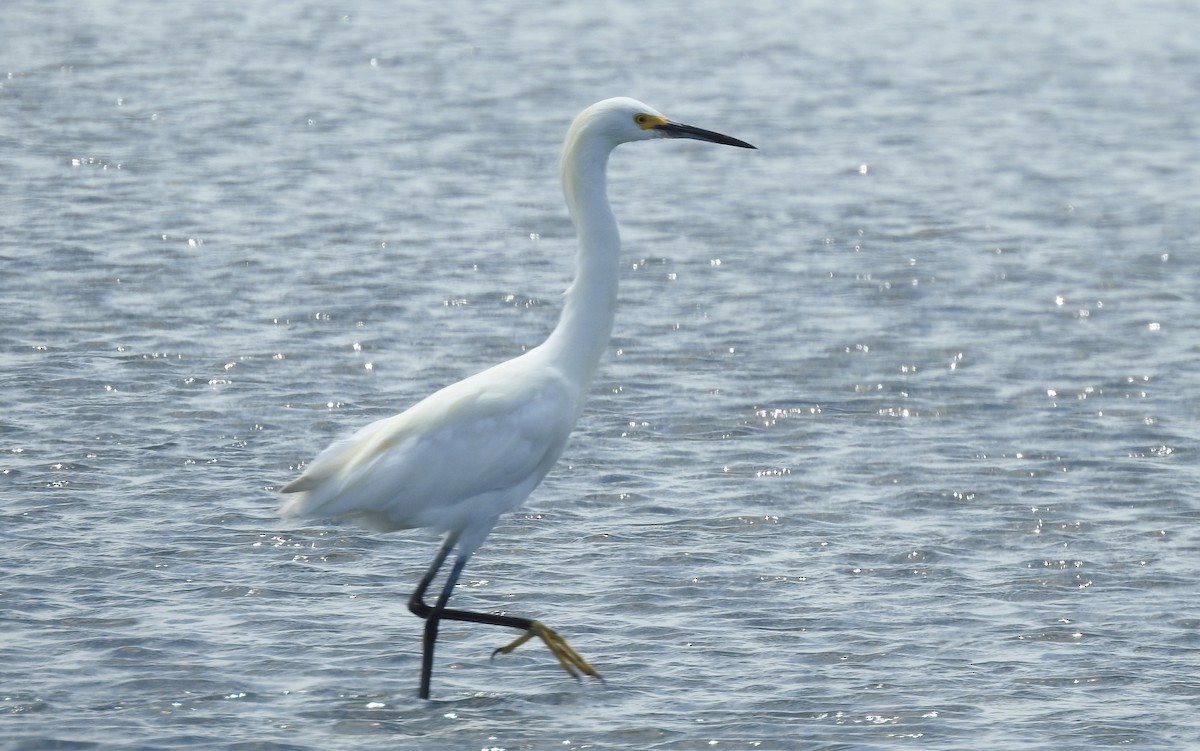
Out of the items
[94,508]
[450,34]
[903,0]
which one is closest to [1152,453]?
[94,508]

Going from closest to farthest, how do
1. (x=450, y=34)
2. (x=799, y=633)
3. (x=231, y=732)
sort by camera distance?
1. (x=231, y=732)
2. (x=799, y=633)
3. (x=450, y=34)

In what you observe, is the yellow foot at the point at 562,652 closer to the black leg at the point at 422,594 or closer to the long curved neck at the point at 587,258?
the black leg at the point at 422,594

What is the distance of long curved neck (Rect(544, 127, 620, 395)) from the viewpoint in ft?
22.8

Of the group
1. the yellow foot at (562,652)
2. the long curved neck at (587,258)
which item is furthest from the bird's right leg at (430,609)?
the long curved neck at (587,258)

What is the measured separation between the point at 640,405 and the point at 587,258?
3275 mm

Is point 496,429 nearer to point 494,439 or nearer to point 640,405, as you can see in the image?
point 494,439

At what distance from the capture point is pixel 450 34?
24.0m

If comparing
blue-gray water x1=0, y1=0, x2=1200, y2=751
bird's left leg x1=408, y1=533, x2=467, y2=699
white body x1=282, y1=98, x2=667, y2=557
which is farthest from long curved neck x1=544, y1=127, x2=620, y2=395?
blue-gray water x1=0, y1=0, x2=1200, y2=751

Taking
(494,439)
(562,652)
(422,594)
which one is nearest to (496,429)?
(494,439)

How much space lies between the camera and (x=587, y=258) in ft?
22.9

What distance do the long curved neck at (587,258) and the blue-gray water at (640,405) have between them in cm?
107

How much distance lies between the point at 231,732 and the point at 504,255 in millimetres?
7400

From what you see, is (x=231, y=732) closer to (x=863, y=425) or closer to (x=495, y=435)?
(x=495, y=435)

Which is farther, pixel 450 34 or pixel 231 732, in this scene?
pixel 450 34
